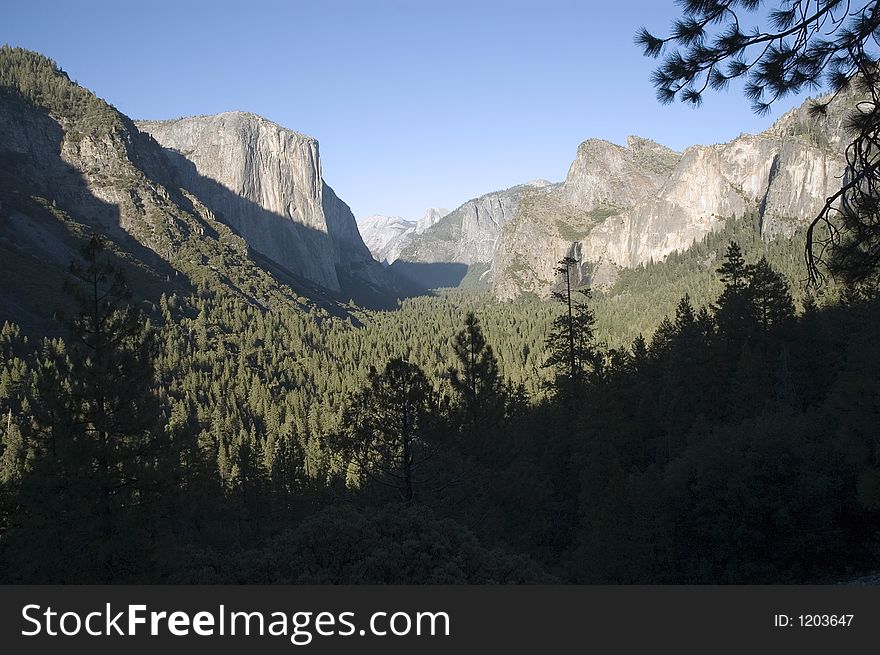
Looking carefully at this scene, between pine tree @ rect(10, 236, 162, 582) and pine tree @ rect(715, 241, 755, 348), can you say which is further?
pine tree @ rect(715, 241, 755, 348)

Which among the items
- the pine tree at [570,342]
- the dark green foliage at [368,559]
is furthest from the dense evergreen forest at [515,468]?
the pine tree at [570,342]

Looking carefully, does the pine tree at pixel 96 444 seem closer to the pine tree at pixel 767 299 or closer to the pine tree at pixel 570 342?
the pine tree at pixel 570 342

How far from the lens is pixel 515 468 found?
88.5 feet

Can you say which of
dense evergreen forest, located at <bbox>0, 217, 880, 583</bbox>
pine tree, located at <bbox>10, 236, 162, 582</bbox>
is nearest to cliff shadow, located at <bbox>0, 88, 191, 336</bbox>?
dense evergreen forest, located at <bbox>0, 217, 880, 583</bbox>

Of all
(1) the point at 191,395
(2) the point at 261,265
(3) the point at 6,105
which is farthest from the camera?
(2) the point at 261,265

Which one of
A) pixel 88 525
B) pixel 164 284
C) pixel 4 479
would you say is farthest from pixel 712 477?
pixel 164 284

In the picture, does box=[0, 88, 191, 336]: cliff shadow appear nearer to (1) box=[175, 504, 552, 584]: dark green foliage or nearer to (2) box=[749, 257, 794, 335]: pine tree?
(2) box=[749, 257, 794, 335]: pine tree

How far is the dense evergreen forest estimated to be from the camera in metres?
14.5

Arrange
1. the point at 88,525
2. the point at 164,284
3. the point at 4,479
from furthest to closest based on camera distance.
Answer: the point at 164,284 < the point at 4,479 < the point at 88,525

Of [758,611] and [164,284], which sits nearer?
[758,611]

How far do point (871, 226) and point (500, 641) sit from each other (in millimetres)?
7011

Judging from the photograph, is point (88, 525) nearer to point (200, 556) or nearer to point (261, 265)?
point (200, 556)

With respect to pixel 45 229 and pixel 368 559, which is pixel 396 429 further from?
pixel 45 229

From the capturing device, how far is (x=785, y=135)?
608 feet
